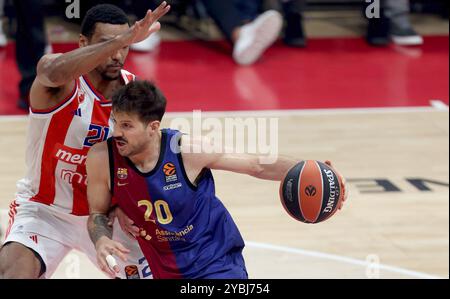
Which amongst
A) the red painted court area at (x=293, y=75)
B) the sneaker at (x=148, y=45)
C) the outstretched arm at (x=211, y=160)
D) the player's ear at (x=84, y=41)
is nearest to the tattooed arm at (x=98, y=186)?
the outstretched arm at (x=211, y=160)

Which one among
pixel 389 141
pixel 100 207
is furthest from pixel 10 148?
pixel 100 207

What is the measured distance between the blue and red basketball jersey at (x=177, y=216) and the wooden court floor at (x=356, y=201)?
191cm

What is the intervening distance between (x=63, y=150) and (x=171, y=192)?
0.83 m

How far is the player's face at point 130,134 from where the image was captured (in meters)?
4.95

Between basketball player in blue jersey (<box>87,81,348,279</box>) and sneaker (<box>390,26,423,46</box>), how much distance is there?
28.1ft

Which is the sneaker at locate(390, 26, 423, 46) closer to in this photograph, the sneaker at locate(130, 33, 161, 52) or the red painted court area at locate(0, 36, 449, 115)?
the red painted court area at locate(0, 36, 449, 115)

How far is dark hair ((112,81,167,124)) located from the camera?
16.2 feet

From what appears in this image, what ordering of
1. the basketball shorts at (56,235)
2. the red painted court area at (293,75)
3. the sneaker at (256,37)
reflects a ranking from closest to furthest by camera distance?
the basketball shorts at (56,235), the red painted court area at (293,75), the sneaker at (256,37)

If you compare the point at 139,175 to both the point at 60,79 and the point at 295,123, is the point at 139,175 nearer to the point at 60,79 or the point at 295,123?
the point at 60,79

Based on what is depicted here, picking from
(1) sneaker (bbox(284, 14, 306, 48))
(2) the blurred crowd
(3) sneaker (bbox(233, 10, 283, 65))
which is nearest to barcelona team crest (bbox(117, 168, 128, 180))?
(2) the blurred crowd

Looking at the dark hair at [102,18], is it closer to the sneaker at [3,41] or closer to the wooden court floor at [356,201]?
the wooden court floor at [356,201]
